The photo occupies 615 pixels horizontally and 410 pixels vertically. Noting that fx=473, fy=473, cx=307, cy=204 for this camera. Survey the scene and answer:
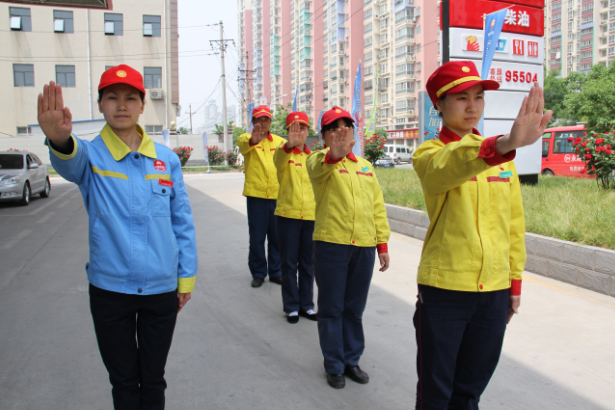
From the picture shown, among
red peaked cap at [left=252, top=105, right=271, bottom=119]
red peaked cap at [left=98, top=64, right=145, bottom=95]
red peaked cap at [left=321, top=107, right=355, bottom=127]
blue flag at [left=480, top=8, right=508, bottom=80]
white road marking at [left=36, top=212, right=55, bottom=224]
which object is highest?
blue flag at [left=480, top=8, right=508, bottom=80]

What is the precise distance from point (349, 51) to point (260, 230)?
217ft

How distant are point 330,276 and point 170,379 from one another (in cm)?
136

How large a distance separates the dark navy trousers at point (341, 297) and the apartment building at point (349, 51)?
39.5m

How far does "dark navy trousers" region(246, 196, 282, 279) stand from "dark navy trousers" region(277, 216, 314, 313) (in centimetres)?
95

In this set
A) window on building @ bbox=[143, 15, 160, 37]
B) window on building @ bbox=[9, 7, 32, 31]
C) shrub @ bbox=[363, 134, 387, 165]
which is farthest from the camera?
window on building @ bbox=[143, 15, 160, 37]

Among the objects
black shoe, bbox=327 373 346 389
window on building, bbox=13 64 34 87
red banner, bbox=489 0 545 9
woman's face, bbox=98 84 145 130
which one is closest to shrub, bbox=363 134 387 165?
red banner, bbox=489 0 545 9

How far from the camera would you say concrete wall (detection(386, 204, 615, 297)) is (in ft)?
16.7

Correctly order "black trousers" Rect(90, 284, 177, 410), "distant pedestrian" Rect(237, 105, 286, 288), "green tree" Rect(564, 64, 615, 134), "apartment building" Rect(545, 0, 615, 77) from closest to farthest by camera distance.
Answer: "black trousers" Rect(90, 284, 177, 410) → "distant pedestrian" Rect(237, 105, 286, 288) → "green tree" Rect(564, 64, 615, 134) → "apartment building" Rect(545, 0, 615, 77)

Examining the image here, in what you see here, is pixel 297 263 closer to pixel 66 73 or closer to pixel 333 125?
pixel 333 125

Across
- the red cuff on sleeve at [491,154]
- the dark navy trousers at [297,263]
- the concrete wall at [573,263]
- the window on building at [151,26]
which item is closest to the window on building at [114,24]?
the window on building at [151,26]

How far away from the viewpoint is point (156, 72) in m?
34.6

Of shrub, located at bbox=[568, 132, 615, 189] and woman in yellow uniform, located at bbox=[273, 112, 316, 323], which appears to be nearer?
woman in yellow uniform, located at bbox=[273, 112, 316, 323]

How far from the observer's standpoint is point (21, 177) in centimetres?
1359

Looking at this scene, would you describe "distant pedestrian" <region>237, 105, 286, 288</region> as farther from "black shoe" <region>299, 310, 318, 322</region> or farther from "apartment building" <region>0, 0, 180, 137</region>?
"apartment building" <region>0, 0, 180, 137</region>
